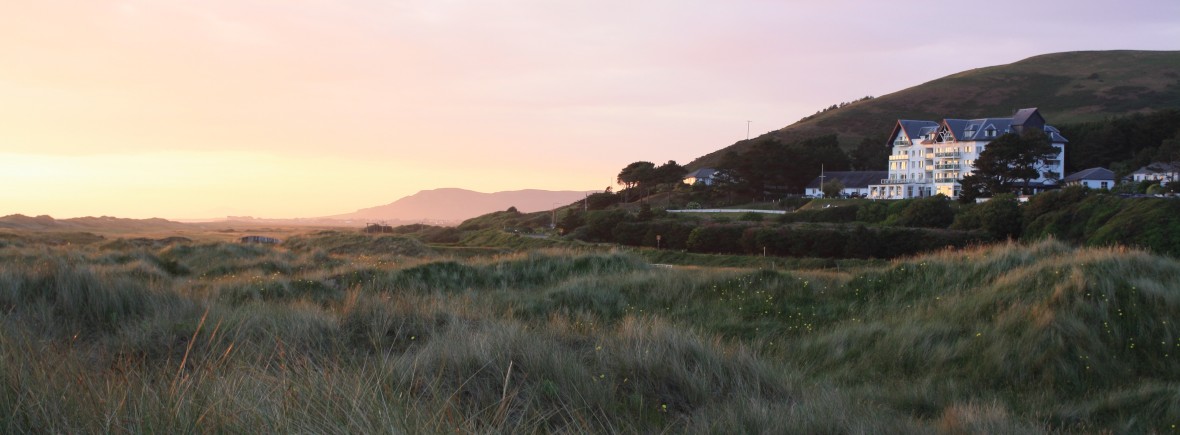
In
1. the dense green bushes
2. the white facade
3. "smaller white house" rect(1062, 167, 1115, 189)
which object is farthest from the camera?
the white facade

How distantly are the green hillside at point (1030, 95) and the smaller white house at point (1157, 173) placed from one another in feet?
181

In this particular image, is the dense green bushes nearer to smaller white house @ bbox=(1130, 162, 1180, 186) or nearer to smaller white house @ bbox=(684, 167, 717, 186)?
smaller white house @ bbox=(1130, 162, 1180, 186)

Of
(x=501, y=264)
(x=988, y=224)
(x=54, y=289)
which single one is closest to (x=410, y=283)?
(x=501, y=264)

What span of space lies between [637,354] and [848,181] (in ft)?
273

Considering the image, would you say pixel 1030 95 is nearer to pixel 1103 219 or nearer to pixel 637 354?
pixel 1103 219

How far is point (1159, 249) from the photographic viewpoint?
36906mm

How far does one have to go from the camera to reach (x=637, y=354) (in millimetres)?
5914

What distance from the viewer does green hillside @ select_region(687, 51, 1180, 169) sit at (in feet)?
414

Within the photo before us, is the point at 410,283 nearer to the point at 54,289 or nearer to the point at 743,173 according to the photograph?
the point at 54,289

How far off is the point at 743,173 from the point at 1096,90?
289 feet

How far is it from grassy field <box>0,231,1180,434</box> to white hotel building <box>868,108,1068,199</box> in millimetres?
70521

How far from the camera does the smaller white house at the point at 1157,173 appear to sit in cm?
6094

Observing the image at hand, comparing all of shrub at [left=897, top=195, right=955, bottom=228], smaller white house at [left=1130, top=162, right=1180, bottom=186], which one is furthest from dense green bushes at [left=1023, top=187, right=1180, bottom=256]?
smaller white house at [left=1130, top=162, right=1180, bottom=186]

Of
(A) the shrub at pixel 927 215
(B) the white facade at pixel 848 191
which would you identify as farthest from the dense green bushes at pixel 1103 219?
(B) the white facade at pixel 848 191
